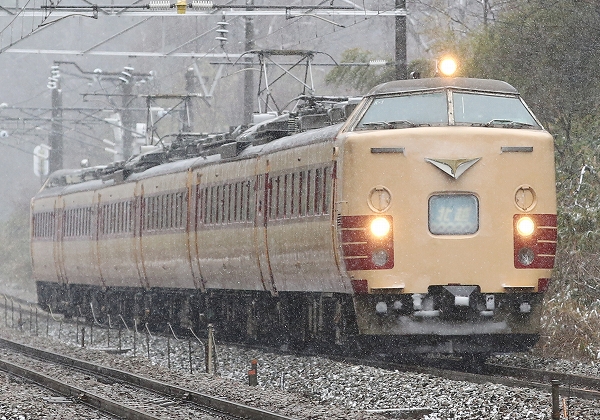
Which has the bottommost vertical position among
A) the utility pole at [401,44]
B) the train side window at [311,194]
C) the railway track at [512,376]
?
the railway track at [512,376]

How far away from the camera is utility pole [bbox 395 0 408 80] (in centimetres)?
2280

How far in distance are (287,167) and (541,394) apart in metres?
6.37

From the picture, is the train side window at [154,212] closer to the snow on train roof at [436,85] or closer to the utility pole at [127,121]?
the snow on train roof at [436,85]

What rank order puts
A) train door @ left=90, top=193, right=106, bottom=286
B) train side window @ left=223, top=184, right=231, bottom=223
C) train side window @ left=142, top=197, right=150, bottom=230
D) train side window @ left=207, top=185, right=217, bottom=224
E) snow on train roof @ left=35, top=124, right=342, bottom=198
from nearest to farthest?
snow on train roof @ left=35, top=124, right=342, bottom=198 → train side window @ left=223, top=184, right=231, bottom=223 → train side window @ left=207, top=185, right=217, bottom=224 → train side window @ left=142, top=197, right=150, bottom=230 → train door @ left=90, top=193, right=106, bottom=286

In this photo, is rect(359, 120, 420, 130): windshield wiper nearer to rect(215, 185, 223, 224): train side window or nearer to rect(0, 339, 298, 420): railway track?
rect(0, 339, 298, 420): railway track

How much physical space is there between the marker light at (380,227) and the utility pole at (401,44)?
9151 millimetres

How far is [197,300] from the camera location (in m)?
22.4

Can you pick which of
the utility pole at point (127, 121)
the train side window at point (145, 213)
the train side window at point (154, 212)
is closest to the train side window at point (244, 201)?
the train side window at point (154, 212)

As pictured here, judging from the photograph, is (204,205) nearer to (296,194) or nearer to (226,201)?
(226,201)

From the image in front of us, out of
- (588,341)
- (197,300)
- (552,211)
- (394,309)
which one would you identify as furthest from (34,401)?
(197,300)

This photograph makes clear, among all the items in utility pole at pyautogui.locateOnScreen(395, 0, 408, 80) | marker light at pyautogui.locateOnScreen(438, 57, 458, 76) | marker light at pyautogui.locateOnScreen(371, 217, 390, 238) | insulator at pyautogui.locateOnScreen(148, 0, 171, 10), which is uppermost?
insulator at pyautogui.locateOnScreen(148, 0, 171, 10)

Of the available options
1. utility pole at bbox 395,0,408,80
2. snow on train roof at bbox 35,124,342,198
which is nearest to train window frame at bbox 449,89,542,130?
snow on train roof at bbox 35,124,342,198

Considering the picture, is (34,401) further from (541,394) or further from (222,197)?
(222,197)

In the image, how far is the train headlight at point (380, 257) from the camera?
45.4ft
